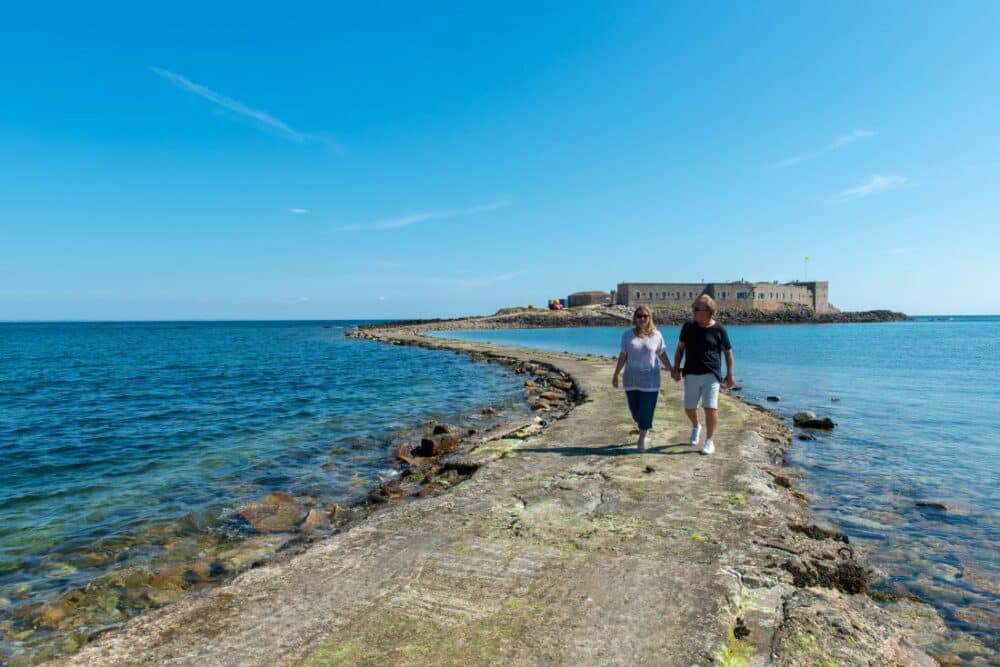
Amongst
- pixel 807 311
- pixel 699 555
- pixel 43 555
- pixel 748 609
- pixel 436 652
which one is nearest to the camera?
pixel 436 652

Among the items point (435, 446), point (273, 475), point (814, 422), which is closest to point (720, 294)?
point (814, 422)

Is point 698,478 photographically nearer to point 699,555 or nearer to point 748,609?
point 699,555

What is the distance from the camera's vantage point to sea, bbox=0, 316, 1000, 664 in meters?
5.32

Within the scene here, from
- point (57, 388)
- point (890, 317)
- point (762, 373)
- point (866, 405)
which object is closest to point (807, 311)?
point (890, 317)

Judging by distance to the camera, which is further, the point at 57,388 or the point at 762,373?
the point at 762,373

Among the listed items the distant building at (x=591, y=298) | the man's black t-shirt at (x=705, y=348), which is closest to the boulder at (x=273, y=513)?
the man's black t-shirt at (x=705, y=348)

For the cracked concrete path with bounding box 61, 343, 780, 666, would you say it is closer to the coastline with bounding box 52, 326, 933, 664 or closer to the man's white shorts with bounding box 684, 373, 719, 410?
the coastline with bounding box 52, 326, 933, 664

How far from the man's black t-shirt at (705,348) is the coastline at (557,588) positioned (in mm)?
1560

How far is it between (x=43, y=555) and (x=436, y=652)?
5.73m

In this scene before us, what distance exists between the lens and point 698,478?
→ 6.79m

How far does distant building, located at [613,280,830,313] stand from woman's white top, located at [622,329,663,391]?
102 metres

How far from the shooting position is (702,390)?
790cm

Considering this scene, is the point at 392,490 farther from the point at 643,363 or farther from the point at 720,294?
the point at 720,294

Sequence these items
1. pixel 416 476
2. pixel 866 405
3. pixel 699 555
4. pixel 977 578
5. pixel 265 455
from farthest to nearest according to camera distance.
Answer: pixel 866 405, pixel 265 455, pixel 416 476, pixel 977 578, pixel 699 555
